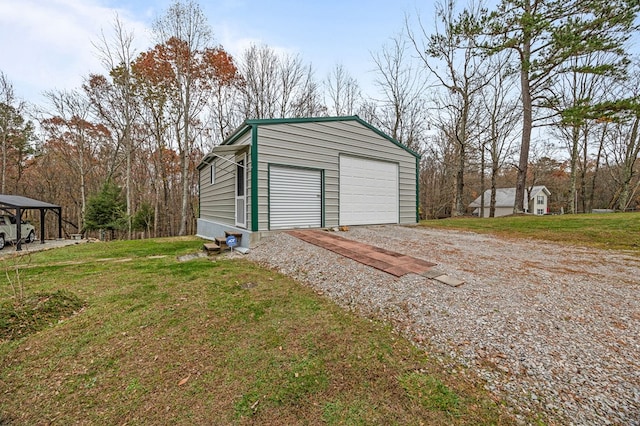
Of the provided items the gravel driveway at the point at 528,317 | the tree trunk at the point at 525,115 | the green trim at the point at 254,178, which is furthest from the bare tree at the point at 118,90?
the tree trunk at the point at 525,115

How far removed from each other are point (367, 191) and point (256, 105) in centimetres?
1193

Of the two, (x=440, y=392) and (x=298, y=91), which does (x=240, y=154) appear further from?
(x=298, y=91)

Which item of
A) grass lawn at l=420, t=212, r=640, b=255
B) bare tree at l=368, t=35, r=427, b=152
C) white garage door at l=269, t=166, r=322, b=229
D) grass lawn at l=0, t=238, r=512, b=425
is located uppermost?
bare tree at l=368, t=35, r=427, b=152

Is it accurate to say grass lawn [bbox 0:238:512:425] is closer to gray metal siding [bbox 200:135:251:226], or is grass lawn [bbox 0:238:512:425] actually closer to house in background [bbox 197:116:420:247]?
house in background [bbox 197:116:420:247]

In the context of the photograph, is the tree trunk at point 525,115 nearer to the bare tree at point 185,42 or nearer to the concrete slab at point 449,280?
the concrete slab at point 449,280

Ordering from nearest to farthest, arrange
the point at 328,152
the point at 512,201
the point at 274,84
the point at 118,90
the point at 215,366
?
the point at 215,366, the point at 328,152, the point at 118,90, the point at 274,84, the point at 512,201

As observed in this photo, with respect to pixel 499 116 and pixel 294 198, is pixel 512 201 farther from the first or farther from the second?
pixel 294 198

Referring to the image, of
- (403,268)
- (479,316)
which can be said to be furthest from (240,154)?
(479,316)

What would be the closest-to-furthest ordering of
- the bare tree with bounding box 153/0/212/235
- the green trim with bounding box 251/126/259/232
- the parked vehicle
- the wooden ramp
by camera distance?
the wooden ramp → the green trim with bounding box 251/126/259/232 → the parked vehicle → the bare tree with bounding box 153/0/212/235

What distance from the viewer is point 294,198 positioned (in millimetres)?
7273

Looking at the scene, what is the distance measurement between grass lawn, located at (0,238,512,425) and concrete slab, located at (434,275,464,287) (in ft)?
4.21

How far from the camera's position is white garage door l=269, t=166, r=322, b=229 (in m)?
6.92

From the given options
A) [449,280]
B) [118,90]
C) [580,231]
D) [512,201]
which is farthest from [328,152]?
[512,201]

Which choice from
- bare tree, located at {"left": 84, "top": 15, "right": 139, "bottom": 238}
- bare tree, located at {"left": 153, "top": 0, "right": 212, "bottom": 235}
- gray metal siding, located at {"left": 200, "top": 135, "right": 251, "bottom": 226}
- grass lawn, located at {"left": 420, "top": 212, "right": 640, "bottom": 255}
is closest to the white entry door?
gray metal siding, located at {"left": 200, "top": 135, "right": 251, "bottom": 226}
